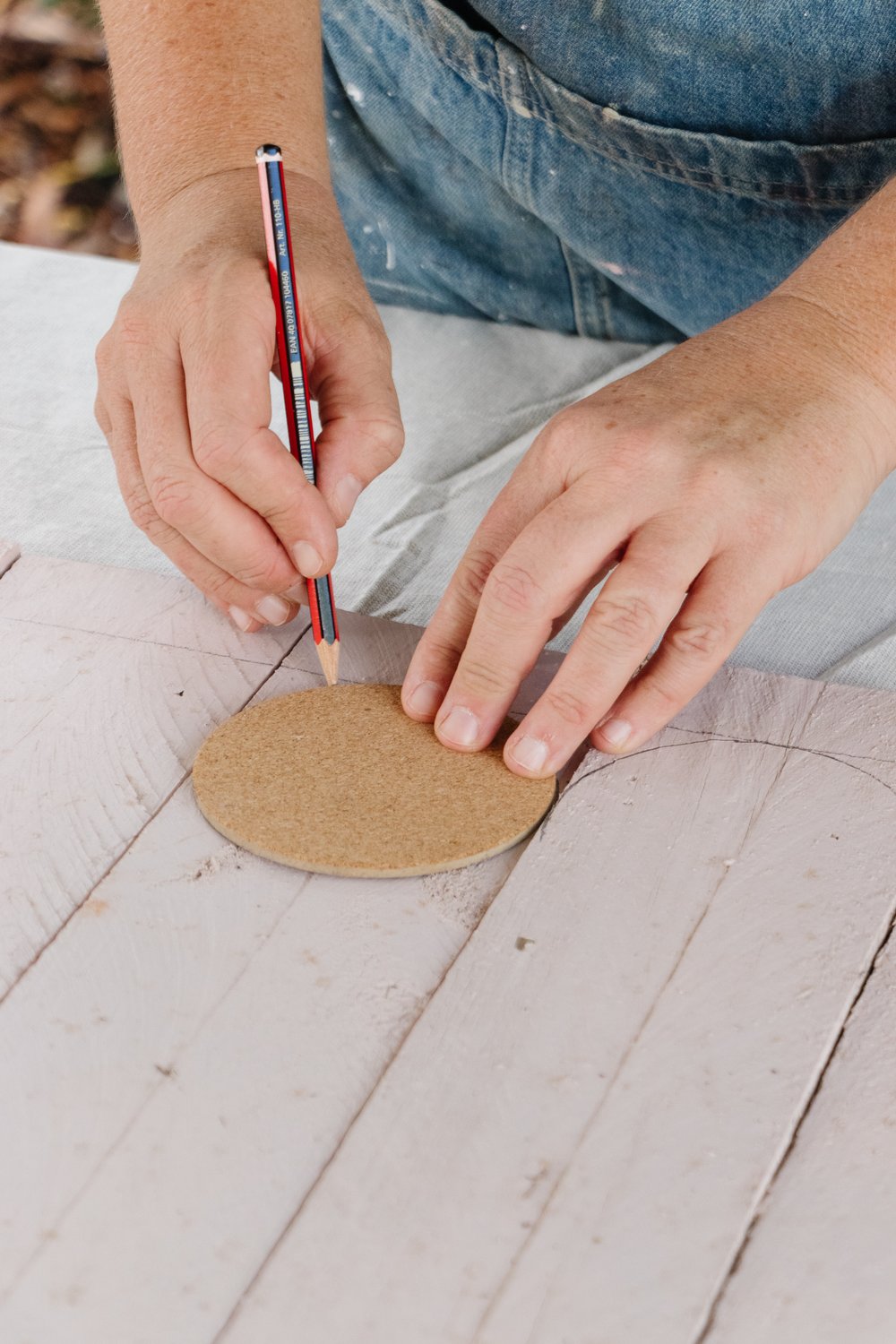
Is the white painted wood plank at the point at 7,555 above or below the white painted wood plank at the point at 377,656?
above

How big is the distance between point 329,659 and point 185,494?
17cm

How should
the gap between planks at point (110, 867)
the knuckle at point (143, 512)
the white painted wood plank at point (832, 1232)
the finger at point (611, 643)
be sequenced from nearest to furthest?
the white painted wood plank at point (832, 1232) → the gap between planks at point (110, 867) → the finger at point (611, 643) → the knuckle at point (143, 512)

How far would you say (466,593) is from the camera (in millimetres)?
955

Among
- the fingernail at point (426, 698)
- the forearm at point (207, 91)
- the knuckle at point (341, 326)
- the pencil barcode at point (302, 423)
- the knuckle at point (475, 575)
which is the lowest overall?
the fingernail at point (426, 698)

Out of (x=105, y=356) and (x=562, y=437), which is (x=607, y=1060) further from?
(x=105, y=356)

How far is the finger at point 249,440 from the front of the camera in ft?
3.11

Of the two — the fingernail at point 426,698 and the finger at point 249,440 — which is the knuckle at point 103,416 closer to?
the finger at point 249,440

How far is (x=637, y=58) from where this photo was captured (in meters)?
1.28

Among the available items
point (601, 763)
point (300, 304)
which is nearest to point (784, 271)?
point (300, 304)

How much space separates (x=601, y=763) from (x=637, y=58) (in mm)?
794

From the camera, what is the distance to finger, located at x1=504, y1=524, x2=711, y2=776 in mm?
873

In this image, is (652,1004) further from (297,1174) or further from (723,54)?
(723,54)

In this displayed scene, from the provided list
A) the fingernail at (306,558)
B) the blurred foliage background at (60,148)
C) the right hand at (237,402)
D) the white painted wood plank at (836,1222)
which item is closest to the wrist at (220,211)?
the right hand at (237,402)

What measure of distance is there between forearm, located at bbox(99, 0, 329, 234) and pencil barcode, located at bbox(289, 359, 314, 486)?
1.04 feet
